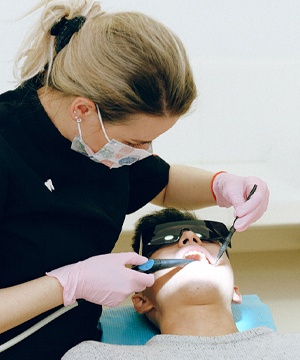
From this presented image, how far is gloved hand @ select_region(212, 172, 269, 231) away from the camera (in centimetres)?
162

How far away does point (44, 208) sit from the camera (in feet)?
4.28

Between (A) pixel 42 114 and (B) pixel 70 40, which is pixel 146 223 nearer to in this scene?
(A) pixel 42 114

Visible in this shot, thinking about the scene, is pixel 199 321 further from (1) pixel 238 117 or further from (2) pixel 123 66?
(1) pixel 238 117

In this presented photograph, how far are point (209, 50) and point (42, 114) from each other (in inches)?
72.1

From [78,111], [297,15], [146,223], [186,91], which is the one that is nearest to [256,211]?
[146,223]

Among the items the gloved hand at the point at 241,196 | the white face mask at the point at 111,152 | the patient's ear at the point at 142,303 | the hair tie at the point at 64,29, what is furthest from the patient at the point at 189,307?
the hair tie at the point at 64,29

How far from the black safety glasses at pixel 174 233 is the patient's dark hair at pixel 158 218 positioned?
67mm

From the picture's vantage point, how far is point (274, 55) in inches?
116

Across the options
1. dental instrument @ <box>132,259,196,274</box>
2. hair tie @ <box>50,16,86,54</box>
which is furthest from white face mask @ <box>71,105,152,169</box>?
dental instrument @ <box>132,259,196,274</box>

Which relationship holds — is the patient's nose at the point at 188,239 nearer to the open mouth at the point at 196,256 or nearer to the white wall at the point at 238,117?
the open mouth at the point at 196,256

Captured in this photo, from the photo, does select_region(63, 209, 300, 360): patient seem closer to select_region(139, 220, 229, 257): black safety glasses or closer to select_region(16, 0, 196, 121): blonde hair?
select_region(139, 220, 229, 257): black safety glasses

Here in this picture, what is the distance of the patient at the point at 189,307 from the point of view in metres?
1.36

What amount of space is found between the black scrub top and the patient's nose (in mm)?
263

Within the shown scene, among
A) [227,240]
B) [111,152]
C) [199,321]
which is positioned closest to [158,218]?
[227,240]
